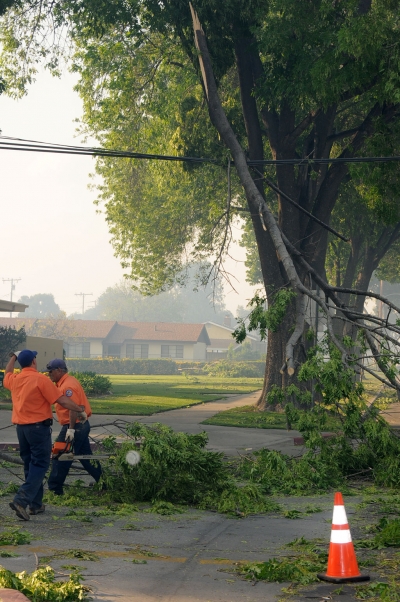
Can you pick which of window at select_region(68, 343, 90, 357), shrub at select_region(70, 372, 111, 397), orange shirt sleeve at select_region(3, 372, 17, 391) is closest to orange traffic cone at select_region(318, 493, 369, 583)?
orange shirt sleeve at select_region(3, 372, 17, 391)

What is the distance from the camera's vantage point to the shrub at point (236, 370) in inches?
3253

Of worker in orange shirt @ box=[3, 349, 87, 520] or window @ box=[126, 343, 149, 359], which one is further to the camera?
window @ box=[126, 343, 149, 359]

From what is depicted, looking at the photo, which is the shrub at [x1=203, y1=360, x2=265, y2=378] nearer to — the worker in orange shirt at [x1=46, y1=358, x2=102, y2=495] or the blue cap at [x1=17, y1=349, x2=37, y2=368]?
the worker in orange shirt at [x1=46, y1=358, x2=102, y2=495]

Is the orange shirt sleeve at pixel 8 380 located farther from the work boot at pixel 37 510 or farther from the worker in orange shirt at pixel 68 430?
the work boot at pixel 37 510

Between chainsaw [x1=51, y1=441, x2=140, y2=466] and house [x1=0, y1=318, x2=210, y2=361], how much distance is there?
100813mm

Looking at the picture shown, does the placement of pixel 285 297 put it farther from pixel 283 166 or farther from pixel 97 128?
pixel 97 128

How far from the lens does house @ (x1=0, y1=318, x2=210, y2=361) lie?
112 meters

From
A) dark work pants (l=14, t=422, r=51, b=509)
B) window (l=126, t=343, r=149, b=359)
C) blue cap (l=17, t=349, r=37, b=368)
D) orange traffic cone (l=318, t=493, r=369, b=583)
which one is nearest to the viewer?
orange traffic cone (l=318, t=493, r=369, b=583)

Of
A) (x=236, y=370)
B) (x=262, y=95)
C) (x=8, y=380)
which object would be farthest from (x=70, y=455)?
(x=236, y=370)

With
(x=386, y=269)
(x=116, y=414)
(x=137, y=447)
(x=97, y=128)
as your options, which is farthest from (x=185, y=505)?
(x=386, y=269)

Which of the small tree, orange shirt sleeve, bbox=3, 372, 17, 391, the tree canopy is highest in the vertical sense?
the tree canopy

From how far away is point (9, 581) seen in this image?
18.5 ft

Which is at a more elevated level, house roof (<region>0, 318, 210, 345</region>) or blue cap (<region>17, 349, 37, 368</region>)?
house roof (<region>0, 318, 210, 345</region>)

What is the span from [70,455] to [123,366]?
7878 cm
